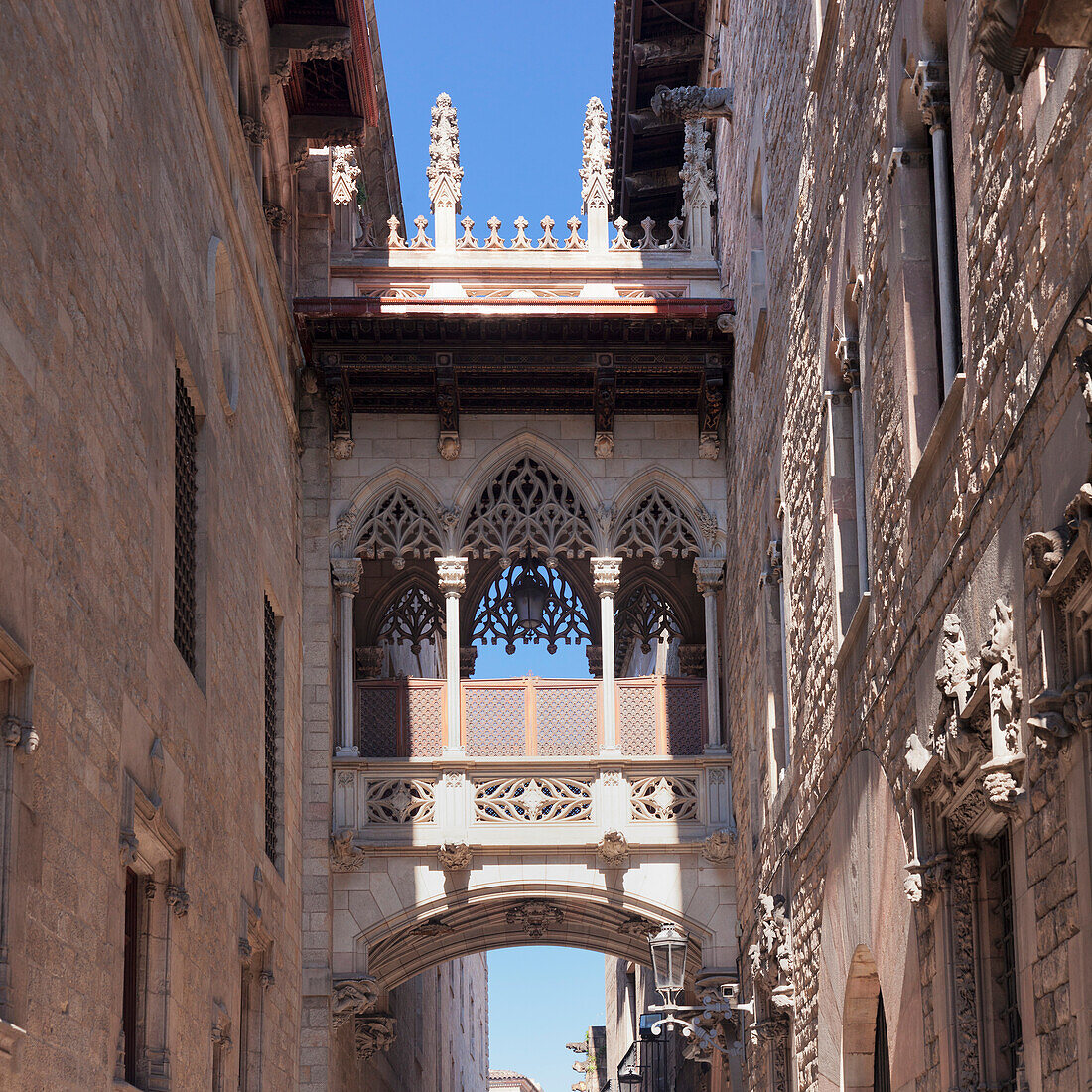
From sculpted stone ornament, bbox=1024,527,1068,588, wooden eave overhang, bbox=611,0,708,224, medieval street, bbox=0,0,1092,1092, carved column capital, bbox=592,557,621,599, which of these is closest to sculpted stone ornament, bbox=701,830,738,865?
medieval street, bbox=0,0,1092,1092

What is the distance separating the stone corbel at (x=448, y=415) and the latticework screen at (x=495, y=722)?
91.3 inches

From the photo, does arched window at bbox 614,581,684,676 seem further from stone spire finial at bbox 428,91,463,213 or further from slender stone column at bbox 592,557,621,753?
stone spire finial at bbox 428,91,463,213

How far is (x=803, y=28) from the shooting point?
38.6 ft

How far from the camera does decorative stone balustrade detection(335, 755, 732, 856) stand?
1692 centimetres

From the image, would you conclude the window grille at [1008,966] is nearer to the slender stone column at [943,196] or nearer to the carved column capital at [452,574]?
the slender stone column at [943,196]

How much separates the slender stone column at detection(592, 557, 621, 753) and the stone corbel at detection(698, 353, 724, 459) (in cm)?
140

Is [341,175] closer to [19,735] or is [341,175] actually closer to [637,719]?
[637,719]

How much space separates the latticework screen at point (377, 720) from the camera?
17359 mm

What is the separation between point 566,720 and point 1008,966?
10475mm

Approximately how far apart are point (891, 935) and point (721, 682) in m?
9.39

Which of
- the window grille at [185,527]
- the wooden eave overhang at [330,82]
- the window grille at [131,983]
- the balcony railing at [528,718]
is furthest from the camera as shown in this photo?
the balcony railing at [528,718]

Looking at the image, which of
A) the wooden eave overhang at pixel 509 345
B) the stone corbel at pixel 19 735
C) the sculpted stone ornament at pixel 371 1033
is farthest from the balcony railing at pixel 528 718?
the stone corbel at pixel 19 735

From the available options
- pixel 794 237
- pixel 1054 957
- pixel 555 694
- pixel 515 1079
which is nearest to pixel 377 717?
pixel 555 694

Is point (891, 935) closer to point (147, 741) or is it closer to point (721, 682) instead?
point (147, 741)
